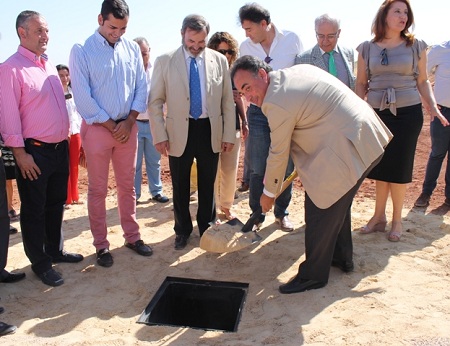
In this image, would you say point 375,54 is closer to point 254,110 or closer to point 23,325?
point 254,110

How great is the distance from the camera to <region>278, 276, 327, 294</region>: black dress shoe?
3.71 metres

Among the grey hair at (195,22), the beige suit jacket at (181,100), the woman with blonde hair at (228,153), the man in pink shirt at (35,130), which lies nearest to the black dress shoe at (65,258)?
the man in pink shirt at (35,130)

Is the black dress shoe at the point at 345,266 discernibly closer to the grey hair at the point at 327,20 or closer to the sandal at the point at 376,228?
the sandal at the point at 376,228

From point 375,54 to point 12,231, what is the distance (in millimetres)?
3979

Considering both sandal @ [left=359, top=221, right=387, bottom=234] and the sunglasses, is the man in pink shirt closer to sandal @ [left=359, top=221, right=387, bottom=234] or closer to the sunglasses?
the sunglasses

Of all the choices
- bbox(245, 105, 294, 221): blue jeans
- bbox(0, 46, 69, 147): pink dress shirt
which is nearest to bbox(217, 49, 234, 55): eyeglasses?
bbox(245, 105, 294, 221): blue jeans

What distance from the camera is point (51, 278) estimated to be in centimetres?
394

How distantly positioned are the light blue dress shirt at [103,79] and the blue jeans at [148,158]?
163 centimetres

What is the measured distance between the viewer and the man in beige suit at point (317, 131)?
3.21 m

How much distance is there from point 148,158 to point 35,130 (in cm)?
232

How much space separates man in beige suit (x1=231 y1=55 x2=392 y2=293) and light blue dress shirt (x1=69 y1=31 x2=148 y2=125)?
1.11m

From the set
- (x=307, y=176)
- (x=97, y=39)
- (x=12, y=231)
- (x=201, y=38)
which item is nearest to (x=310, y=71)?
(x=307, y=176)

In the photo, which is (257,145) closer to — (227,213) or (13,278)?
(227,213)

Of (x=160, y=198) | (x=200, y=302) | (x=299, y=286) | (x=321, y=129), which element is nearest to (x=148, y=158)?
(x=160, y=198)
